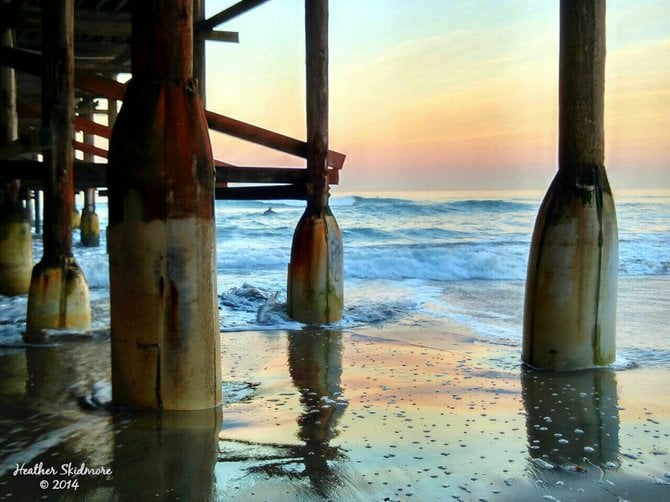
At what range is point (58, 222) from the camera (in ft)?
20.9

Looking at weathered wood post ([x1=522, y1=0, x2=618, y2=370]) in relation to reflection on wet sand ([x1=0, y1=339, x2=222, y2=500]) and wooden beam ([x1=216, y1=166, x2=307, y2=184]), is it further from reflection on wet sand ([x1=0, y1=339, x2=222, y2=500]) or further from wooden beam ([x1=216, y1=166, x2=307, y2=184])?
wooden beam ([x1=216, y1=166, x2=307, y2=184])

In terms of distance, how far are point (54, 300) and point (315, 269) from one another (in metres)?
2.44

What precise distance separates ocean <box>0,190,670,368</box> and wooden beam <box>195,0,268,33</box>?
3344 mm

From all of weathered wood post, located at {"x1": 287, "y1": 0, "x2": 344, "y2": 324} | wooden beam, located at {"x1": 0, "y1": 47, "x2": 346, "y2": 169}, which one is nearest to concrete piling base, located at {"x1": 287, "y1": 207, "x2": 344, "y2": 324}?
weathered wood post, located at {"x1": 287, "y1": 0, "x2": 344, "y2": 324}

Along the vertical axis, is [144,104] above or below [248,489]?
above

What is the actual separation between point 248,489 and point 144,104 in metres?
1.91

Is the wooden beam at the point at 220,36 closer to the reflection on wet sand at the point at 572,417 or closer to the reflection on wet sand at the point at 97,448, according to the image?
the reflection on wet sand at the point at 97,448

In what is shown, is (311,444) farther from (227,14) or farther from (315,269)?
(227,14)

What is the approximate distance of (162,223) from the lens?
3.58 meters

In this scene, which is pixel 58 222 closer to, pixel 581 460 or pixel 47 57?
pixel 47 57

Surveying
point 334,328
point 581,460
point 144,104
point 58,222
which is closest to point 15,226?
point 58,222

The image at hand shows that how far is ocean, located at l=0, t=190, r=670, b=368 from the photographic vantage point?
303 inches

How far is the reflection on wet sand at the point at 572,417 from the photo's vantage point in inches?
127

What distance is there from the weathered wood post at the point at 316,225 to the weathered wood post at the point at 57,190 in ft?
6.97
